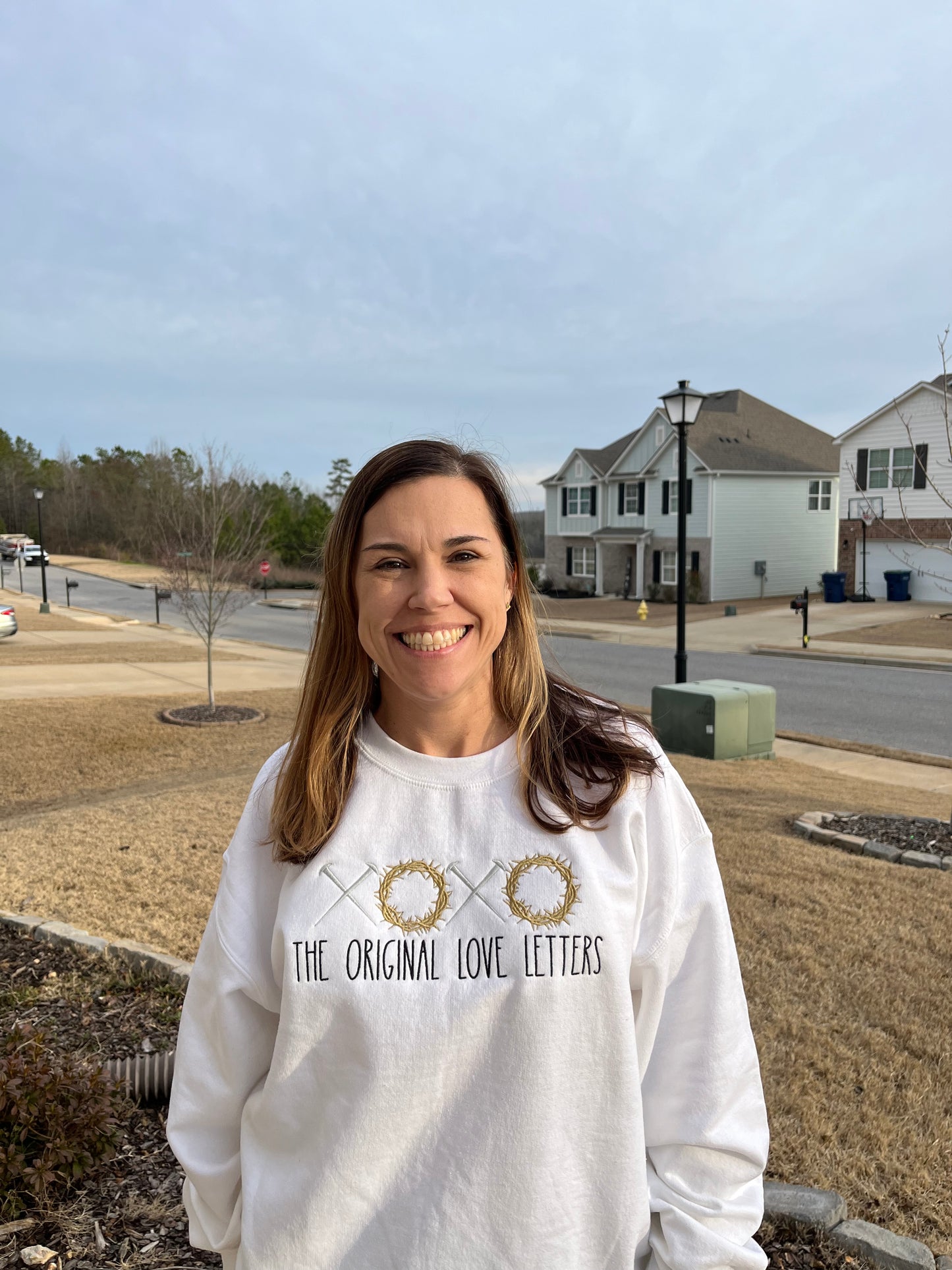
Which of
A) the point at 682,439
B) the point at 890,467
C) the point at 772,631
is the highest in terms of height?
the point at 890,467

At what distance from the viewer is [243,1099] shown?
172 centimetres

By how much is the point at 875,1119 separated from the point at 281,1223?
2572 mm

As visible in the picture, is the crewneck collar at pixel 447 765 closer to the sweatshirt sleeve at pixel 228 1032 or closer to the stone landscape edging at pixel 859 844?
the sweatshirt sleeve at pixel 228 1032

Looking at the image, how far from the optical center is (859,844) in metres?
7.02

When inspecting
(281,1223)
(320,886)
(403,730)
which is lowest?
(281,1223)

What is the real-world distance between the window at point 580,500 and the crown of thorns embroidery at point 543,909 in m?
42.1

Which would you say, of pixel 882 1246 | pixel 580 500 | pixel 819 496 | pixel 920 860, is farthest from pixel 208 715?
pixel 819 496

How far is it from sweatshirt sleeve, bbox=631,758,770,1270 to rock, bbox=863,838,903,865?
5598 mm

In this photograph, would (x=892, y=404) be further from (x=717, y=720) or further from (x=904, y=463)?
(x=717, y=720)

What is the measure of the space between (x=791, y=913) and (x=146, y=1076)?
356 cm

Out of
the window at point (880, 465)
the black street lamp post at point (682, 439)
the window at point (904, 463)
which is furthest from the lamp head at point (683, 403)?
the window at point (880, 465)

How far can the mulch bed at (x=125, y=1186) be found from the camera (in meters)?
2.64

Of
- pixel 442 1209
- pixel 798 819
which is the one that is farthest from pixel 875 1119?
pixel 798 819

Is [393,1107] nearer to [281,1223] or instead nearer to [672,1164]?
[281,1223]
